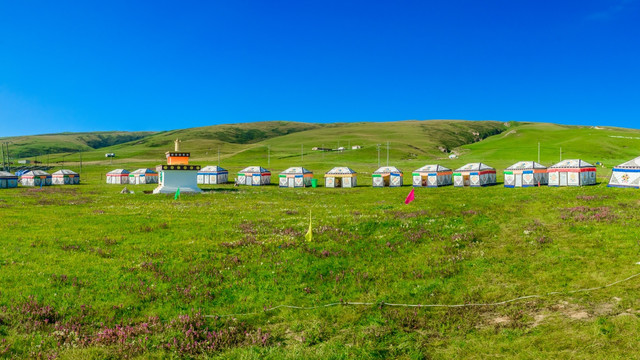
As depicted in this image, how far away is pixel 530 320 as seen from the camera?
10.4m

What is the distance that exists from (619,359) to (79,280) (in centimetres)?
1663

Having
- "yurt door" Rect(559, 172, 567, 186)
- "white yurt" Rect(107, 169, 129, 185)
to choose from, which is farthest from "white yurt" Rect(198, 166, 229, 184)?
"yurt door" Rect(559, 172, 567, 186)

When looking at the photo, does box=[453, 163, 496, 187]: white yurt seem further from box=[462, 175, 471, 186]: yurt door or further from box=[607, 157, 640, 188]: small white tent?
box=[607, 157, 640, 188]: small white tent

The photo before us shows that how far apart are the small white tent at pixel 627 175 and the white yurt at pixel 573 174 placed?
4.75 meters


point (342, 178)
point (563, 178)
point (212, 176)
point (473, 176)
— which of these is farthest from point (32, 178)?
point (563, 178)

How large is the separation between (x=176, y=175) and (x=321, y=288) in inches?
1824

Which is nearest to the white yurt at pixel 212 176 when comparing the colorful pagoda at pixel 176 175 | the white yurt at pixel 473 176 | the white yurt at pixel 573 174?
the colorful pagoda at pixel 176 175

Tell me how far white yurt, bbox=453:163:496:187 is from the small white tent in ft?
58.3

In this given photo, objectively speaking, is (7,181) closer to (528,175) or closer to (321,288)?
(321,288)

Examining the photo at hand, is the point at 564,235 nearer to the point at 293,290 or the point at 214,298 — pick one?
the point at 293,290

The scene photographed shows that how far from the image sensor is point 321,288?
43.0 feet

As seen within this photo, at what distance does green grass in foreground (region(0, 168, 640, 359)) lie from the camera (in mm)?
9227

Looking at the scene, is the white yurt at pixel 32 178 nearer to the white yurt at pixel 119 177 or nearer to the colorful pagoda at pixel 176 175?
the white yurt at pixel 119 177

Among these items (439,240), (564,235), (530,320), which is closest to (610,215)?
(564,235)
